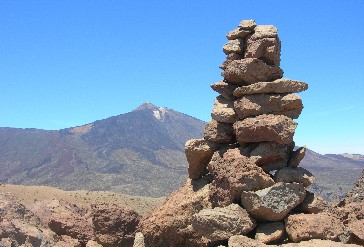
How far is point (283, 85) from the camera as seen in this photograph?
567 inches

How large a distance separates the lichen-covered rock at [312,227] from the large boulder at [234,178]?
4.24 feet

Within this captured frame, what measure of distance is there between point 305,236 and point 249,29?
715cm

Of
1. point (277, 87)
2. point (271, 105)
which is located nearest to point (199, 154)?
point (271, 105)

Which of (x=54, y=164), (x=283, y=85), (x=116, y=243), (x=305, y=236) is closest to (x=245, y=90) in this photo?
(x=283, y=85)

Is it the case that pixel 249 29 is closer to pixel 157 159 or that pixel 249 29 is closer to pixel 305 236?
pixel 305 236

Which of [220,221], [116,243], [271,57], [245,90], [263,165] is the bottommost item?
[116,243]

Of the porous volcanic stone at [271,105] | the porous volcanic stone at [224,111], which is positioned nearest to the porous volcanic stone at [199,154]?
the porous volcanic stone at [224,111]

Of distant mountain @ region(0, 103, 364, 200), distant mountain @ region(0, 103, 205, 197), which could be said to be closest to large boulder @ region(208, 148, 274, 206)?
distant mountain @ region(0, 103, 364, 200)

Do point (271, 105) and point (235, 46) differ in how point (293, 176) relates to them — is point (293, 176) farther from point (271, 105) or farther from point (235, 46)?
point (235, 46)

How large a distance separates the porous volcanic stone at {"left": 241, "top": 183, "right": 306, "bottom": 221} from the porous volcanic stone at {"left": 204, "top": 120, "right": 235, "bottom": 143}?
2769 mm

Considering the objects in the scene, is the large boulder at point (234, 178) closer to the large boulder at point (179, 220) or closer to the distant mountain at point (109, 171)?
the large boulder at point (179, 220)

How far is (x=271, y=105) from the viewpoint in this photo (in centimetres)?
1449

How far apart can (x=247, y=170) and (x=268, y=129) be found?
A: 1.36 meters

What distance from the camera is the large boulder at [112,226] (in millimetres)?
17097
